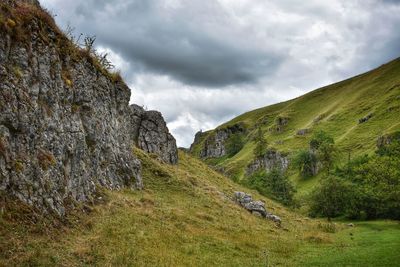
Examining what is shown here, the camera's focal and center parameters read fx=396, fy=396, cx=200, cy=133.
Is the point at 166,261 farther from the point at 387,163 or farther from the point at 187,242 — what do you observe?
the point at 387,163

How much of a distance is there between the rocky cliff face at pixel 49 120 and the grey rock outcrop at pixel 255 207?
20052 millimetres

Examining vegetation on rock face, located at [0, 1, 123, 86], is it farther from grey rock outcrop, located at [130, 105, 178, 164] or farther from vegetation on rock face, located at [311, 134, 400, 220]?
vegetation on rock face, located at [311, 134, 400, 220]

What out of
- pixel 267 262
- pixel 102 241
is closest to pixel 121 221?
pixel 102 241

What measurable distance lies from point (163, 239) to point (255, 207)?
1148 inches

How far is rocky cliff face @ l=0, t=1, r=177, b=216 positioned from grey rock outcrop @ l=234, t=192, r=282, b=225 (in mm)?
20052

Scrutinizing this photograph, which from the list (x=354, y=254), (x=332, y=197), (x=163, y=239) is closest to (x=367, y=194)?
(x=332, y=197)

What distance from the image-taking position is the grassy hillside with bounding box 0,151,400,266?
67.0 ft

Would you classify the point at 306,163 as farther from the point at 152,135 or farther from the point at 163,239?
the point at 163,239

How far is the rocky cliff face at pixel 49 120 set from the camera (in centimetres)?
2325

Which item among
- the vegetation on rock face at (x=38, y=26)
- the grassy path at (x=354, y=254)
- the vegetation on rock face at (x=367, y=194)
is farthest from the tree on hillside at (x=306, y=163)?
the vegetation on rock face at (x=38, y=26)

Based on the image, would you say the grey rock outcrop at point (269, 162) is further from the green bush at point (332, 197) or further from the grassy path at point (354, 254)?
the grassy path at point (354, 254)

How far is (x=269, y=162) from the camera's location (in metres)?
176

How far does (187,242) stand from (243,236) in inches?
298

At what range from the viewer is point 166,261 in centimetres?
2381
